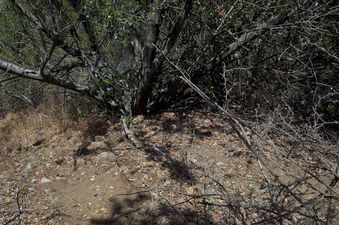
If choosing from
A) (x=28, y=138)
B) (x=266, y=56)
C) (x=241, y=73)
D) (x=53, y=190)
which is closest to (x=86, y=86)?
(x=28, y=138)

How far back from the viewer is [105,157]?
4.34m

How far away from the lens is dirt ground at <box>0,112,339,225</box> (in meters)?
3.48

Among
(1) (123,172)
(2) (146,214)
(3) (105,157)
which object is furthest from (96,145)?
(2) (146,214)

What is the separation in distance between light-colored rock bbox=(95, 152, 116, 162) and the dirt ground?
0.01 metres

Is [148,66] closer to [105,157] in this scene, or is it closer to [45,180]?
[105,157]

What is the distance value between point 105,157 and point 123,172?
14.2 inches

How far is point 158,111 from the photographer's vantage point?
536 centimetres

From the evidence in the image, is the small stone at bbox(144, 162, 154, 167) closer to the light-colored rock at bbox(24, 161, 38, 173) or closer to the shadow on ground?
the shadow on ground

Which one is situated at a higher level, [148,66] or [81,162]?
[148,66]

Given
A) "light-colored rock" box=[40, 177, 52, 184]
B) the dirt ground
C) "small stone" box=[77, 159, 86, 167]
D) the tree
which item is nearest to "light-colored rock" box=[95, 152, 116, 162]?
the dirt ground

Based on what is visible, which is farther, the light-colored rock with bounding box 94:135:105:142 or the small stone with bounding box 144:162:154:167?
the light-colored rock with bounding box 94:135:105:142

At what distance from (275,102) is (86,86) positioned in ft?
8.09

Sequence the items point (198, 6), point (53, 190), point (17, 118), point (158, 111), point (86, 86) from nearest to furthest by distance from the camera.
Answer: point (53, 190) < point (198, 6) < point (86, 86) < point (158, 111) < point (17, 118)

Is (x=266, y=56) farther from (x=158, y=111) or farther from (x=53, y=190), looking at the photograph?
(x=53, y=190)
